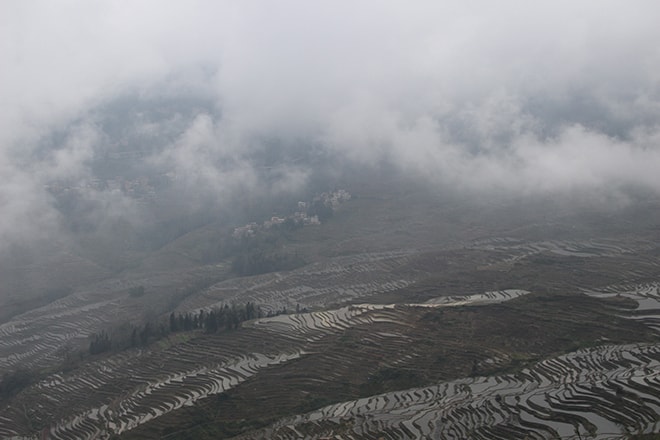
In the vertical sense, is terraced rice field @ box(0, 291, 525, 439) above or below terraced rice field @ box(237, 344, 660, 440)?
above

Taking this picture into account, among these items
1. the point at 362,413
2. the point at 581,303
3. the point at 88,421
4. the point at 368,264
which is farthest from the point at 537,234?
the point at 88,421

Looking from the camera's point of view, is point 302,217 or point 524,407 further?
point 302,217

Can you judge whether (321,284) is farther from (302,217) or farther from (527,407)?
(527,407)

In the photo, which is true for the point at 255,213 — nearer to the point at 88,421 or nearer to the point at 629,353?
the point at 88,421

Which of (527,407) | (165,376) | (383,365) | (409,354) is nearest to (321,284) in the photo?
(165,376)

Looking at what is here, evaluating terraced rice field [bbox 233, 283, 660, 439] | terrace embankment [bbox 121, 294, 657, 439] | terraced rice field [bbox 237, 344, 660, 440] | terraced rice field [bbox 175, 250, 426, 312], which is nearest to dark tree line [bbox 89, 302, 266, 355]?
terrace embankment [bbox 121, 294, 657, 439]

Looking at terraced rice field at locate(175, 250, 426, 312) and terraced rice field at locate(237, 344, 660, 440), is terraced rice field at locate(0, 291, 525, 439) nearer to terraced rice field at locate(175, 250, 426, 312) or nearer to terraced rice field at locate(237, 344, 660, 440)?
terraced rice field at locate(237, 344, 660, 440)

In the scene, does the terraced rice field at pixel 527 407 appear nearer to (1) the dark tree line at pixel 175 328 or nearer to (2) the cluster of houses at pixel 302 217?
(1) the dark tree line at pixel 175 328

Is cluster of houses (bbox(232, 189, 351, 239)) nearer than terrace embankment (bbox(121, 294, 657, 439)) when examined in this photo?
No
